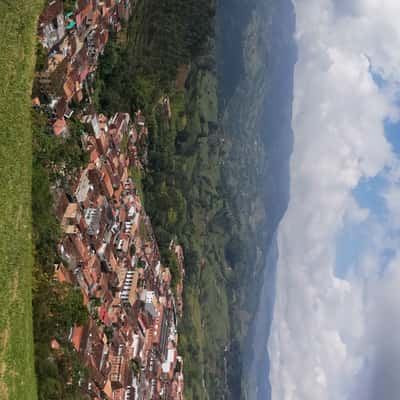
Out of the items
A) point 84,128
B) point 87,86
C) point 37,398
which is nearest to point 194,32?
point 87,86

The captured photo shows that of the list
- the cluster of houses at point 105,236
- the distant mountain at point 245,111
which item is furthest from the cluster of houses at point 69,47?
the distant mountain at point 245,111

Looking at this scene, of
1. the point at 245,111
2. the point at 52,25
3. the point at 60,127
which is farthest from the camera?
the point at 245,111

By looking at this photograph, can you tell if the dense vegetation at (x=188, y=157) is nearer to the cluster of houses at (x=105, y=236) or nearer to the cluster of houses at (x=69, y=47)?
the cluster of houses at (x=69, y=47)

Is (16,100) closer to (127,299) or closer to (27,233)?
(27,233)

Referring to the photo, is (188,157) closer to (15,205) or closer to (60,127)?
(60,127)

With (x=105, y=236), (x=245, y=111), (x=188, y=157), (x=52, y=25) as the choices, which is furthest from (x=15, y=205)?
(x=245, y=111)

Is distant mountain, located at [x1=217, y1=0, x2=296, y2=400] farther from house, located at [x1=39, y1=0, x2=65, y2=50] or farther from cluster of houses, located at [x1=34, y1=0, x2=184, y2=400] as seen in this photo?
house, located at [x1=39, y1=0, x2=65, y2=50]
